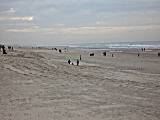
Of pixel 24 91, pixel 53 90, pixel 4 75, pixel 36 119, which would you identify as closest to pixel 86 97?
pixel 53 90

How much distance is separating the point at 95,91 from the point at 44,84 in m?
2.27

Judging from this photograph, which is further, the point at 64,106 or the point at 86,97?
the point at 86,97

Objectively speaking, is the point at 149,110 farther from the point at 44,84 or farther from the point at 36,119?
the point at 44,84

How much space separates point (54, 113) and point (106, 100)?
253 cm

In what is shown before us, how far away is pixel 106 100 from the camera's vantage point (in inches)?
400

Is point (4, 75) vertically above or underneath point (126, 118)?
above

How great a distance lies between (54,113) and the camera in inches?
326

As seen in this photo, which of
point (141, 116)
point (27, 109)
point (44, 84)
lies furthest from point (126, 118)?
point (44, 84)

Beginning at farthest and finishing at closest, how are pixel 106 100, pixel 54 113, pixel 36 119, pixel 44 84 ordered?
pixel 44 84
pixel 106 100
pixel 54 113
pixel 36 119

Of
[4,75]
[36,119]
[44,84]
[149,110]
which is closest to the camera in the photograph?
[36,119]

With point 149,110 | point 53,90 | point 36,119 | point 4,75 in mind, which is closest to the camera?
point 36,119

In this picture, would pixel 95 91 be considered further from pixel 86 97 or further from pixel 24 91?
pixel 24 91

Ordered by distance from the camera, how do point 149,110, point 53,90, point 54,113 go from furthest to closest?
point 53,90 → point 149,110 → point 54,113

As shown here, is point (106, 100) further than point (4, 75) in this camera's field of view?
No
